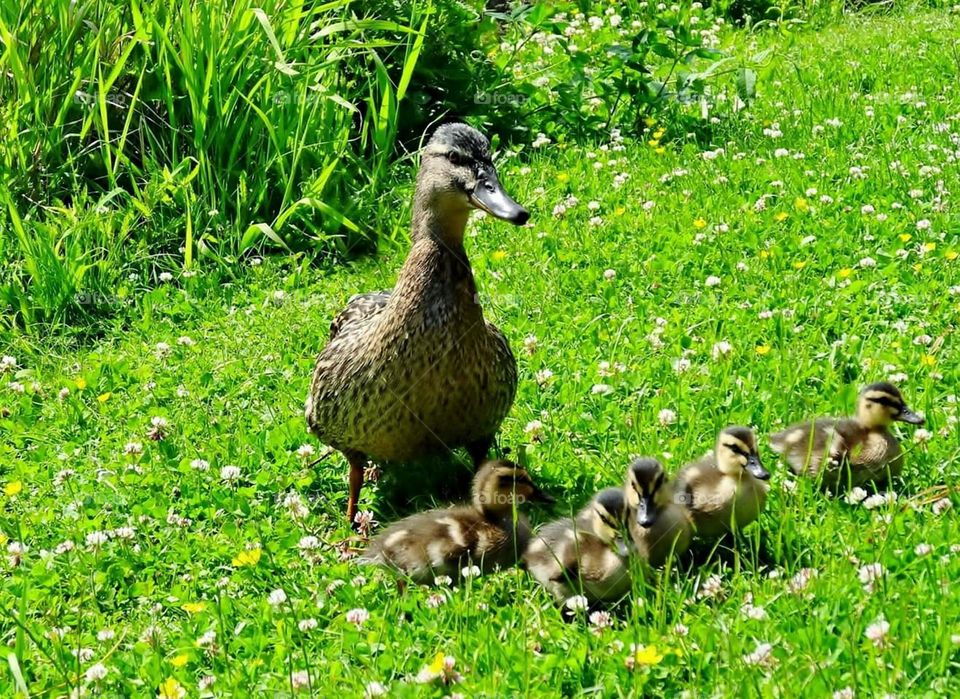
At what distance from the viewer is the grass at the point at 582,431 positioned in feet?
11.6

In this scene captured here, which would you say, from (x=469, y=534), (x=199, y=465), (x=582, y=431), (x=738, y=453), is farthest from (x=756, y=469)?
(x=199, y=465)

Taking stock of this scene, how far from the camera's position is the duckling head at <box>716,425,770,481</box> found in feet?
13.0

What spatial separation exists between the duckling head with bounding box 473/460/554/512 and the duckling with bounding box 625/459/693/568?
45 cm

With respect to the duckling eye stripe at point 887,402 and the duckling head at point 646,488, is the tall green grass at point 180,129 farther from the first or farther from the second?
the duckling head at point 646,488

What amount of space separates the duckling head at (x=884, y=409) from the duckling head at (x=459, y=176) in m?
1.41

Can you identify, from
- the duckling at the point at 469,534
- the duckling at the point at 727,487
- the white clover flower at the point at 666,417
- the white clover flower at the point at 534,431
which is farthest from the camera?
the white clover flower at the point at 534,431

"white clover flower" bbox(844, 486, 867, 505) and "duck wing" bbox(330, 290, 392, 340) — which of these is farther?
"duck wing" bbox(330, 290, 392, 340)

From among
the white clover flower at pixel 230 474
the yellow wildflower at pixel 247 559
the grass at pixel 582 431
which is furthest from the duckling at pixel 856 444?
the white clover flower at pixel 230 474

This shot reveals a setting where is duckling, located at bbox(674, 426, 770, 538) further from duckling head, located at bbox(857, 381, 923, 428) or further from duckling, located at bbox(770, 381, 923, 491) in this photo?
duckling head, located at bbox(857, 381, 923, 428)

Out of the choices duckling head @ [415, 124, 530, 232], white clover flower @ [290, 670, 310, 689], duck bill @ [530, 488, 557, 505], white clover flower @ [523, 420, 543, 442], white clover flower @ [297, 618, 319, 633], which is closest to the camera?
white clover flower @ [290, 670, 310, 689]

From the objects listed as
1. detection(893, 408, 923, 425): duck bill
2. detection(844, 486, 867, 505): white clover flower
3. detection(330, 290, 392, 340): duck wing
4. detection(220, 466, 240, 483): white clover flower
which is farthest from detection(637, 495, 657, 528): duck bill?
detection(220, 466, 240, 483): white clover flower

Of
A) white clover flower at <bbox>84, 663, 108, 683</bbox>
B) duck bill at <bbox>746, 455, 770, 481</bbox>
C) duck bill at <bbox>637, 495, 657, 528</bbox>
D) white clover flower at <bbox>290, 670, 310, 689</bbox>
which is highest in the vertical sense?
duck bill at <bbox>746, 455, 770, 481</bbox>

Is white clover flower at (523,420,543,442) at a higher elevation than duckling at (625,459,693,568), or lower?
lower

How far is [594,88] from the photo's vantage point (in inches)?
332
